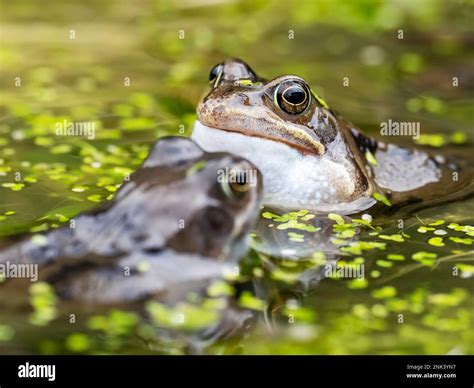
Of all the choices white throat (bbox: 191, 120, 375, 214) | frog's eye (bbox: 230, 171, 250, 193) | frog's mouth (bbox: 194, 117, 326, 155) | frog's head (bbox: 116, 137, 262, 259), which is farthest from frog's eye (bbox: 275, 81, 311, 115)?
frog's eye (bbox: 230, 171, 250, 193)

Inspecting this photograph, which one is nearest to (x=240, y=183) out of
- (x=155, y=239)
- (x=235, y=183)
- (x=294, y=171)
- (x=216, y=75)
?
(x=235, y=183)

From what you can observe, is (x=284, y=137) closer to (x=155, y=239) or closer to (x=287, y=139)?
(x=287, y=139)

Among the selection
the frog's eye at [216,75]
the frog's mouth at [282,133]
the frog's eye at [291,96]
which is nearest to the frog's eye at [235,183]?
the frog's mouth at [282,133]

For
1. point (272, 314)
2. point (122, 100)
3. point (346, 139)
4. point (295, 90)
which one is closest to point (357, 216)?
point (346, 139)

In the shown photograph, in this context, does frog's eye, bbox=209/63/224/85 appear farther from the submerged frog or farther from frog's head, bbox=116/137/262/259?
frog's head, bbox=116/137/262/259

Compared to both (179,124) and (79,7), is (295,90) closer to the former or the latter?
(179,124)

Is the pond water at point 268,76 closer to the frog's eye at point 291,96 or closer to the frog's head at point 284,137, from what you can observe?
the frog's head at point 284,137
